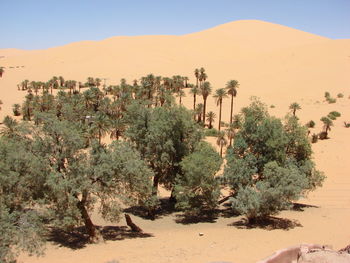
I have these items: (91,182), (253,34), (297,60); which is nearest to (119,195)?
(91,182)

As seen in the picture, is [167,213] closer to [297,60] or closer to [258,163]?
[258,163]

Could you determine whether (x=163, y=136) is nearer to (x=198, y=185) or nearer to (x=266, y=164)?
(x=198, y=185)

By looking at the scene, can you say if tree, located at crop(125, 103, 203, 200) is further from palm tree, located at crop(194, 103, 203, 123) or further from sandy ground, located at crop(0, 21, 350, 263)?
palm tree, located at crop(194, 103, 203, 123)

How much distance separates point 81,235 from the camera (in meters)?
20.6

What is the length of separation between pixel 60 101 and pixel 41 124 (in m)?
38.0

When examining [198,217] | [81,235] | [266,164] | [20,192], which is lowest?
[198,217]

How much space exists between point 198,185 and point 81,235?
Answer: 802 cm

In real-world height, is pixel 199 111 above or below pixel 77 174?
above

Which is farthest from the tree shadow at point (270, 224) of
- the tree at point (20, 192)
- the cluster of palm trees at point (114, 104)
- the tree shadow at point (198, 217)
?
the cluster of palm trees at point (114, 104)

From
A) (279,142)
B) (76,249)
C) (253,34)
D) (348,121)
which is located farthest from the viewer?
(253,34)

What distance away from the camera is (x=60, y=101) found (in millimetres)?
56594

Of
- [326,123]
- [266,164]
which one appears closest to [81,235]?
[266,164]

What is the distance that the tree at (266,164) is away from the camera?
20.8m

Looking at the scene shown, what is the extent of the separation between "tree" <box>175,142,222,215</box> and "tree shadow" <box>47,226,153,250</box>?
3834mm
